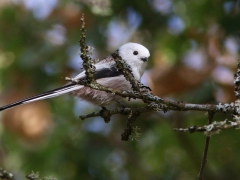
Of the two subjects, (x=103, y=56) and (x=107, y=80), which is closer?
(x=107, y=80)

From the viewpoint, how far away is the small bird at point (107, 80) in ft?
13.2

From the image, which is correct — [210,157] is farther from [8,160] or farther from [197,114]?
[8,160]

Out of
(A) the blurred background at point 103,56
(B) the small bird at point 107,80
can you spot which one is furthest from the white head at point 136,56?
(A) the blurred background at point 103,56

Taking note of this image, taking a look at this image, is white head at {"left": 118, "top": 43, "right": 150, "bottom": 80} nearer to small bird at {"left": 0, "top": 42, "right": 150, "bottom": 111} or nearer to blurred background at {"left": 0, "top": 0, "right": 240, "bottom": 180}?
small bird at {"left": 0, "top": 42, "right": 150, "bottom": 111}

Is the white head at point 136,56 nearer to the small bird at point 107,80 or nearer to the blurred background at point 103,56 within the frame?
the small bird at point 107,80

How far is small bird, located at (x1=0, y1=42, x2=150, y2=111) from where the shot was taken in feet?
13.2

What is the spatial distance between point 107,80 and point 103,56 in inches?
73.6

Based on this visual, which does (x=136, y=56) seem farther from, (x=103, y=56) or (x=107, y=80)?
(x=103, y=56)

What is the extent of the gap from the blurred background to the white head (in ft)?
2.22

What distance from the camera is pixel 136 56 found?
16.1ft

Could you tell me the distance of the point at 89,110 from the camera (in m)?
6.89

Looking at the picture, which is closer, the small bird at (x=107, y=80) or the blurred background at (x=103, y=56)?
the small bird at (x=107, y=80)

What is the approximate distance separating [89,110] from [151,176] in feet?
4.92

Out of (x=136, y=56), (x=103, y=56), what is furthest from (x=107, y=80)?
(x=103, y=56)
